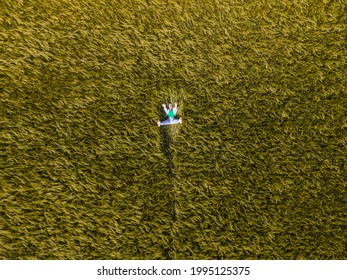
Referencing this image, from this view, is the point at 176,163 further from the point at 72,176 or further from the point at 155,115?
the point at 72,176

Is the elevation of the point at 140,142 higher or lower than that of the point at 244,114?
lower

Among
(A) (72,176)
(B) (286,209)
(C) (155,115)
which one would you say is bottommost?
(B) (286,209)

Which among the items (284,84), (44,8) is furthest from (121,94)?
(284,84)

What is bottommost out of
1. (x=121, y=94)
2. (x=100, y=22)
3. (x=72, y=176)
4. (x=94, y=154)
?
(x=72, y=176)

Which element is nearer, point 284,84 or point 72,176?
point 72,176

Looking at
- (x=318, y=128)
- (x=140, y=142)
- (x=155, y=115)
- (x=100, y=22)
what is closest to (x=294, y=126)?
(x=318, y=128)

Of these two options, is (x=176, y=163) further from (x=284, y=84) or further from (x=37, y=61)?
(x=37, y=61)
